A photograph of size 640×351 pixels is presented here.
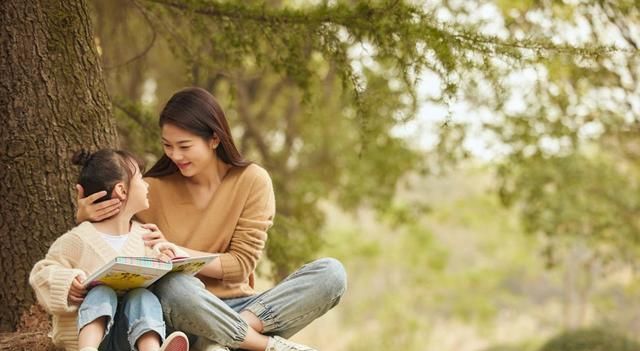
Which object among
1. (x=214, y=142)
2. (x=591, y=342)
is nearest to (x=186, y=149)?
(x=214, y=142)

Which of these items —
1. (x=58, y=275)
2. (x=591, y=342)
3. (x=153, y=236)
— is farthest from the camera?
(x=591, y=342)

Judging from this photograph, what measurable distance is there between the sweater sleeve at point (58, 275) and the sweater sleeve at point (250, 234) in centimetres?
60

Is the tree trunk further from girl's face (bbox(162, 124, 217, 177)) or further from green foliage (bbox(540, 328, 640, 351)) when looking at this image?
green foliage (bbox(540, 328, 640, 351))

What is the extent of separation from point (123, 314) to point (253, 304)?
568 millimetres

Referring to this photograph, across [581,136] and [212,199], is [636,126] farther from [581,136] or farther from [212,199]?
[212,199]

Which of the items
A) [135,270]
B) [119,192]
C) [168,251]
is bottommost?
[135,270]

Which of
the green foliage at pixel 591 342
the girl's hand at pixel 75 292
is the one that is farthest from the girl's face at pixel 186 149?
the green foliage at pixel 591 342

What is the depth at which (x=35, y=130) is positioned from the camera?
3846 millimetres

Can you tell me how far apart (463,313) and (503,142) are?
11.4 meters

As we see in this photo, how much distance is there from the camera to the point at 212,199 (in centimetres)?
364

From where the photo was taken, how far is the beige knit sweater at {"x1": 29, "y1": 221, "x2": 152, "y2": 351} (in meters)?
3.03

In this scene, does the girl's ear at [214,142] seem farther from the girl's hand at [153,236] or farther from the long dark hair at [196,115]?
the girl's hand at [153,236]

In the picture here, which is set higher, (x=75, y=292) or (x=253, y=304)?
(x=253, y=304)

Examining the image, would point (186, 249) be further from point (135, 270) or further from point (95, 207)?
point (135, 270)
